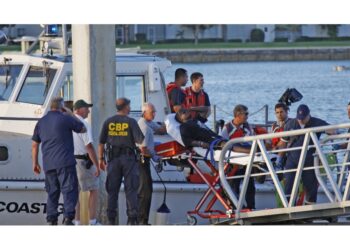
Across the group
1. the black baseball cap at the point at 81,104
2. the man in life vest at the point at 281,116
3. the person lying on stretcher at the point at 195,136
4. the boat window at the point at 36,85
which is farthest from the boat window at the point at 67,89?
the man in life vest at the point at 281,116

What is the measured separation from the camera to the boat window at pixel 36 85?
14.4m

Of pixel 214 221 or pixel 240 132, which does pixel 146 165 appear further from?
pixel 240 132

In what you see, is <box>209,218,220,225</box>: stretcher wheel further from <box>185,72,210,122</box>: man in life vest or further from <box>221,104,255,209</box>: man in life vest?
<box>185,72,210,122</box>: man in life vest

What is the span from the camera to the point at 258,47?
77750 millimetres

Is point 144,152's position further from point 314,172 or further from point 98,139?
Result: point 314,172

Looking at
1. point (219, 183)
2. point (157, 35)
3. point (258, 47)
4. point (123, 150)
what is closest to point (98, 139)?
point (123, 150)

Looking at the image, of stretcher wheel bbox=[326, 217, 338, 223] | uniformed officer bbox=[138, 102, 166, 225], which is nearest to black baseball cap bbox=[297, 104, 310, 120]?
stretcher wheel bbox=[326, 217, 338, 223]

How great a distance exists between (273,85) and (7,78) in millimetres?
38242

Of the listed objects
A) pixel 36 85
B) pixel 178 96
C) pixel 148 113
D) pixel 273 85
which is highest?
pixel 36 85

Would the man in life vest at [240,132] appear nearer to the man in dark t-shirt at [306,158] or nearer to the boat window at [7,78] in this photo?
the man in dark t-shirt at [306,158]

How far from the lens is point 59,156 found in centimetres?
1241

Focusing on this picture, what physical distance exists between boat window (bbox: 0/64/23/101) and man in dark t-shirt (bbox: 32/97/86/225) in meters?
2.20

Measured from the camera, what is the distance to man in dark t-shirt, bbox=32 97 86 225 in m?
12.4

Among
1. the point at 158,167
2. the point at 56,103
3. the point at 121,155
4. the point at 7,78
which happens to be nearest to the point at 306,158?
the point at 158,167
